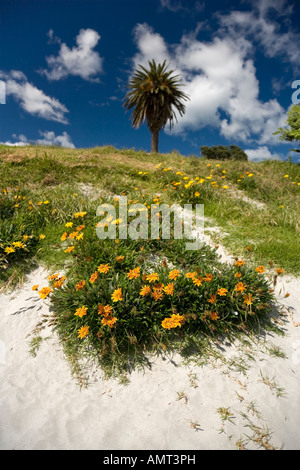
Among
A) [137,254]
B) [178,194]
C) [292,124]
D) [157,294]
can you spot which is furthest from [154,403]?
[292,124]

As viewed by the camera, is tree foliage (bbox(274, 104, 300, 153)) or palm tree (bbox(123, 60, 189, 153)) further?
palm tree (bbox(123, 60, 189, 153))

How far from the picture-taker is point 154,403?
2.32 meters

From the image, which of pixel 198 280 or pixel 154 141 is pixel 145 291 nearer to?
pixel 198 280

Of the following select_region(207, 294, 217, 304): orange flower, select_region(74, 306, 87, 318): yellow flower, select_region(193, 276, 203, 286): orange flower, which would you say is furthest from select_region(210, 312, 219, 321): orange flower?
select_region(74, 306, 87, 318): yellow flower

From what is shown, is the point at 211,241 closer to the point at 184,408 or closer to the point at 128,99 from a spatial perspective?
the point at 184,408

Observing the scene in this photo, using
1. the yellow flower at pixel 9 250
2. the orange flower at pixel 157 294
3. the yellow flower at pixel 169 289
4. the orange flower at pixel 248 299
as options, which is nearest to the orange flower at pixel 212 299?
the orange flower at pixel 248 299

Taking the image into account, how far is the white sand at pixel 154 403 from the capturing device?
2055 millimetres

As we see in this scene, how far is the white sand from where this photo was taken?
6.74 ft

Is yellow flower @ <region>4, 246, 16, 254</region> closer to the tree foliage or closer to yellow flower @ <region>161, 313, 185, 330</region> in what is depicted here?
yellow flower @ <region>161, 313, 185, 330</region>

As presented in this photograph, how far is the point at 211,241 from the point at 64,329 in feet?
9.54

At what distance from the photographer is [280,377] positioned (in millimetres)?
2525

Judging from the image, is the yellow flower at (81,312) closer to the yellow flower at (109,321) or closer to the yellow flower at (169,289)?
the yellow flower at (109,321)

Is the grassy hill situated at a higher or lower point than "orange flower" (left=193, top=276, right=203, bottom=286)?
higher
